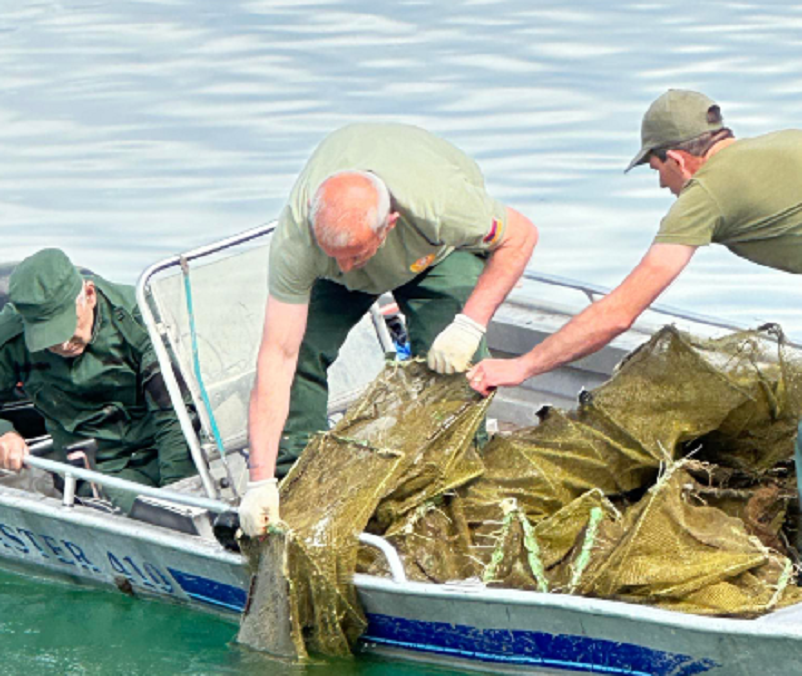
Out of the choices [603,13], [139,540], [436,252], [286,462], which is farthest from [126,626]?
[603,13]

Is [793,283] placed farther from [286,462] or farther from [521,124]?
[286,462]

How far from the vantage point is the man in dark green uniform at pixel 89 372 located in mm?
7754

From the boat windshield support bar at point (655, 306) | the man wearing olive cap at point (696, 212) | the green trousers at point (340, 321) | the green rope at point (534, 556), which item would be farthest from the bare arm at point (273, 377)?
the boat windshield support bar at point (655, 306)

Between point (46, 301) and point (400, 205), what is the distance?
2006mm

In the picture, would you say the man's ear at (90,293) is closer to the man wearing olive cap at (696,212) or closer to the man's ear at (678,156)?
the man wearing olive cap at (696,212)

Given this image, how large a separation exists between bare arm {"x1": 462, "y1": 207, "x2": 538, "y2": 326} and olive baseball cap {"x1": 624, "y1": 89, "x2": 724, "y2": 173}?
64 cm

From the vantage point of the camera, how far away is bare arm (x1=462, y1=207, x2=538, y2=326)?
6.88 m

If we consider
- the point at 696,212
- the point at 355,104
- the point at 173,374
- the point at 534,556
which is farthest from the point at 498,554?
the point at 355,104

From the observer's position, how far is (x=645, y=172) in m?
17.3

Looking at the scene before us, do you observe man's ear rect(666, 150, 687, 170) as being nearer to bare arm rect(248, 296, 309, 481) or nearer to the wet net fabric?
the wet net fabric

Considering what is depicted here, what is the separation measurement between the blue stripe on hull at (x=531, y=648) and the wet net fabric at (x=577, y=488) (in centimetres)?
17

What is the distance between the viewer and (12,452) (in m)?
7.86

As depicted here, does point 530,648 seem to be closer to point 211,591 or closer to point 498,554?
point 498,554

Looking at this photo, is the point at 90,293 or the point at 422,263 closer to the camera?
the point at 422,263
